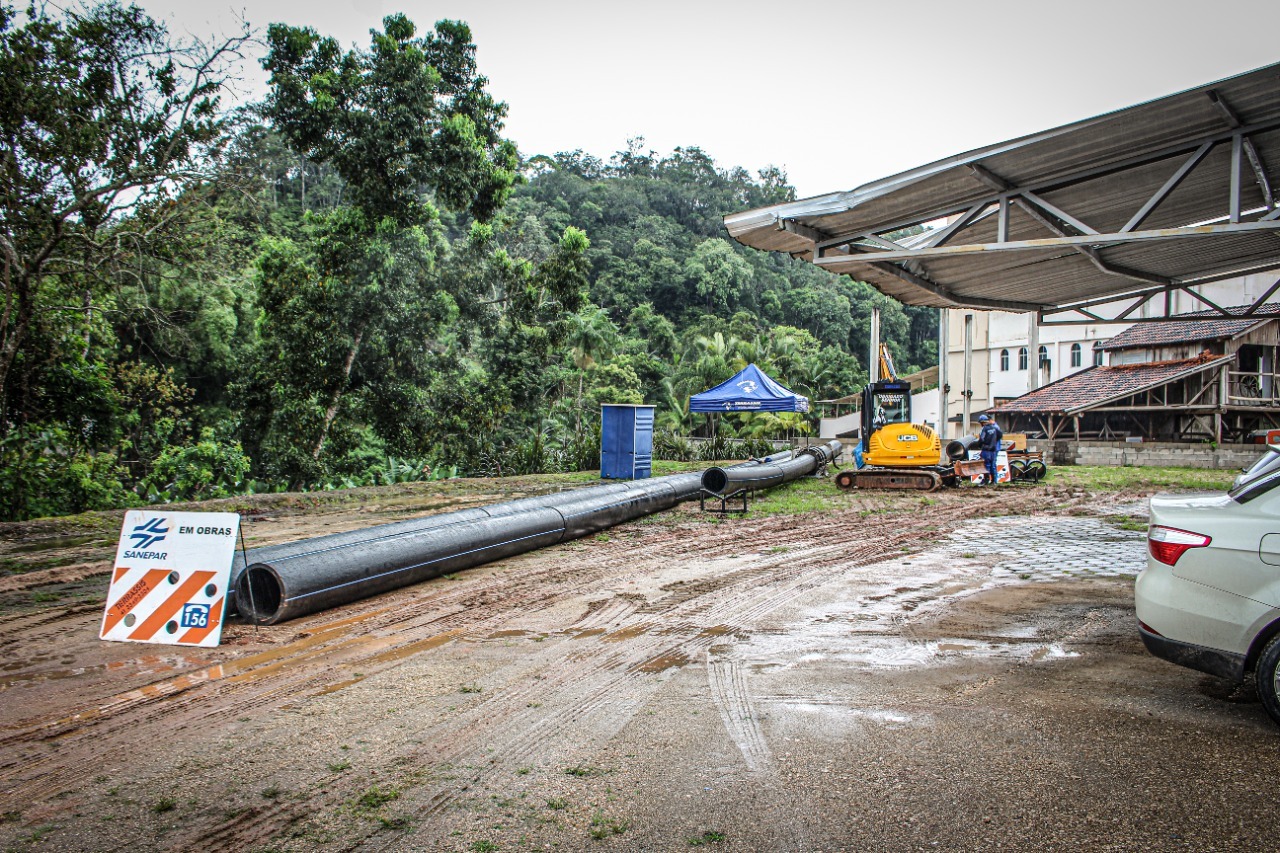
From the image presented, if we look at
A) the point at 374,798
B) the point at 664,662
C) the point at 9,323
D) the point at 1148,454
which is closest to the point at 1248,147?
the point at 664,662

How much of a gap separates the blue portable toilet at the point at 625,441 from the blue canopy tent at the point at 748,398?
3698 millimetres

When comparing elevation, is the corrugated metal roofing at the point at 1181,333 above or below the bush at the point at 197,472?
above

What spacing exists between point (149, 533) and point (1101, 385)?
3349 cm

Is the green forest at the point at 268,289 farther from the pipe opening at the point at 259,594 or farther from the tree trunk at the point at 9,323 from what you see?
the pipe opening at the point at 259,594

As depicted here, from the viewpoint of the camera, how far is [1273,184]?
24.8 feet

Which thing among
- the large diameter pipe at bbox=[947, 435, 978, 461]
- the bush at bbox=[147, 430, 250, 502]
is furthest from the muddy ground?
the large diameter pipe at bbox=[947, 435, 978, 461]

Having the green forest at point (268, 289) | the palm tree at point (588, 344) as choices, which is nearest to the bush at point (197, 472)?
the green forest at point (268, 289)

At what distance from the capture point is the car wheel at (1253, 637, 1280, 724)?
12.7ft

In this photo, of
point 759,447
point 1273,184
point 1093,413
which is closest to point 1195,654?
point 1273,184

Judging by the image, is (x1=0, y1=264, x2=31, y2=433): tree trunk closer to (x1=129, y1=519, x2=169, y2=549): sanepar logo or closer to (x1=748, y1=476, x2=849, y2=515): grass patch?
(x1=129, y1=519, x2=169, y2=549): sanepar logo

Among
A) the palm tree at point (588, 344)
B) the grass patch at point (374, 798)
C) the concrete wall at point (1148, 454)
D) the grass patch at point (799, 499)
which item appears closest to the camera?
the grass patch at point (374, 798)

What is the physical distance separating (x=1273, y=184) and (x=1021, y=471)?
42.0 feet

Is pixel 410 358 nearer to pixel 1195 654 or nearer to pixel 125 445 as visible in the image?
pixel 125 445

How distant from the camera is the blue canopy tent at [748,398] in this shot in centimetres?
2214
